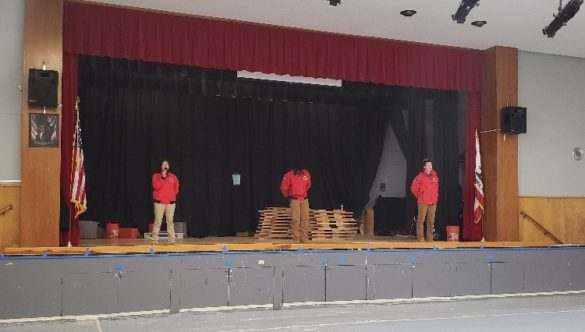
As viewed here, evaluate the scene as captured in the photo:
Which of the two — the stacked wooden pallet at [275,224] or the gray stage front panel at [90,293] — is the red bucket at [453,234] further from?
the gray stage front panel at [90,293]

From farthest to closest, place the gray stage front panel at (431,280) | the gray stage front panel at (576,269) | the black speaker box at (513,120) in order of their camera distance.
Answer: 1. the black speaker box at (513,120)
2. the gray stage front panel at (576,269)
3. the gray stage front panel at (431,280)

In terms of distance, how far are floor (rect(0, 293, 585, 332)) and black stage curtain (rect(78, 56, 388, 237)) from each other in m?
4.72

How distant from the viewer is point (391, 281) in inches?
388

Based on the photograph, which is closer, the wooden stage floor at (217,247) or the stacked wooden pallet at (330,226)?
the wooden stage floor at (217,247)

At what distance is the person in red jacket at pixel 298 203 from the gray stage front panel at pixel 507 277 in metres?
3.38

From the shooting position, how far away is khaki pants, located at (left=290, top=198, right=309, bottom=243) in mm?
11273

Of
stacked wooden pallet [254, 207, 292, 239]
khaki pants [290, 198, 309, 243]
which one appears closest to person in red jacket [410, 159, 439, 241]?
khaki pants [290, 198, 309, 243]

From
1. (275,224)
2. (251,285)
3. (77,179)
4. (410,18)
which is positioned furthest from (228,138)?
(251,285)

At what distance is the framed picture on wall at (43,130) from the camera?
897 cm

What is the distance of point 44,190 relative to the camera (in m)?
9.02

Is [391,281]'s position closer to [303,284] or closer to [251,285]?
[303,284]

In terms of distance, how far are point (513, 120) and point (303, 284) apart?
18.3 feet

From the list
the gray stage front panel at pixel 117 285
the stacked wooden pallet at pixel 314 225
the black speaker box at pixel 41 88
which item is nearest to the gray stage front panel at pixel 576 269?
the stacked wooden pallet at pixel 314 225

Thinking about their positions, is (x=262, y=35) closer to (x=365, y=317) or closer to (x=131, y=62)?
(x=131, y=62)
